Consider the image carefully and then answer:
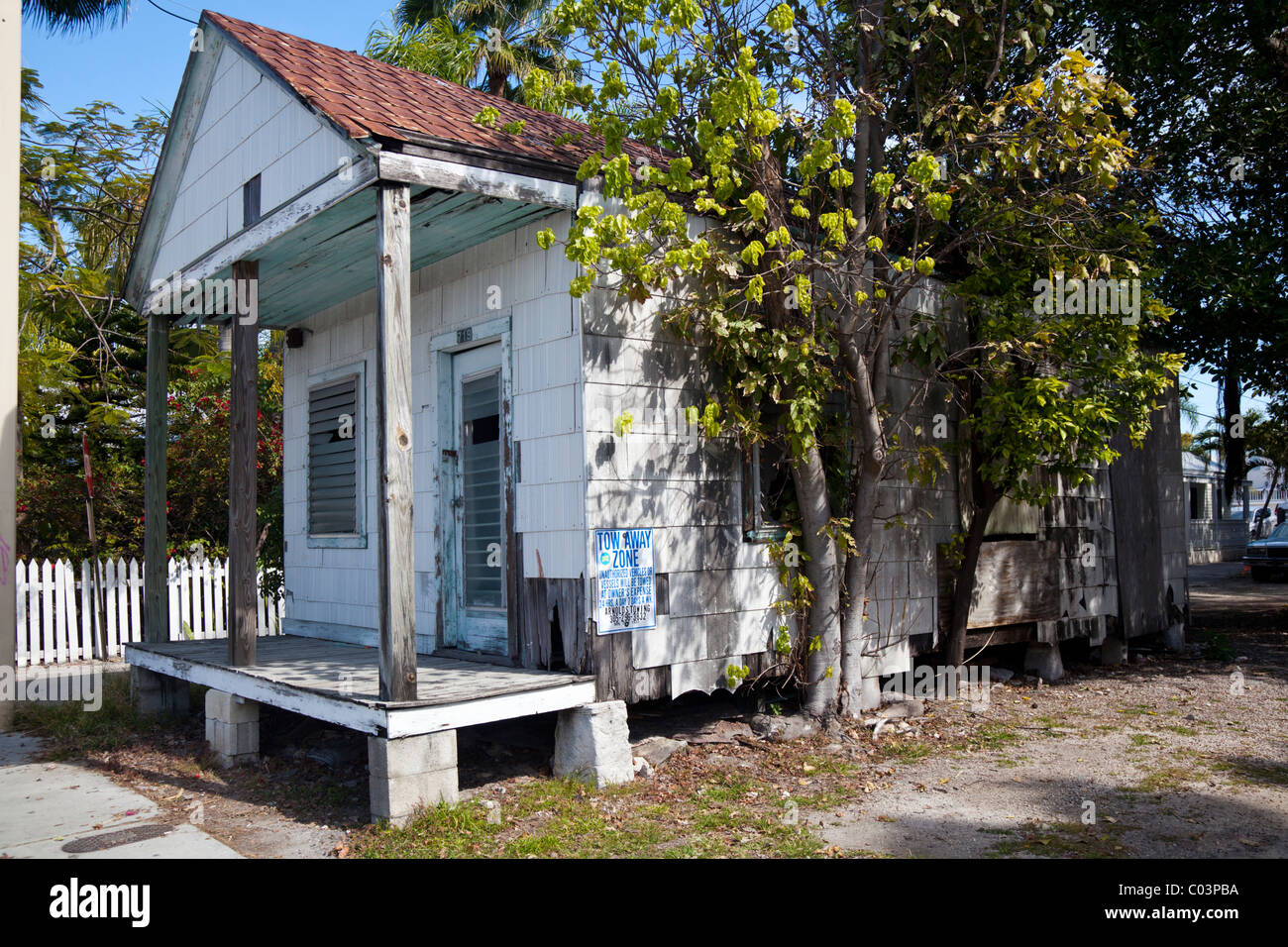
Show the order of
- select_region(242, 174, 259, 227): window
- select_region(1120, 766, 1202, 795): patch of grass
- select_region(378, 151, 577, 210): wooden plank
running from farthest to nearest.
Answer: select_region(242, 174, 259, 227): window → select_region(1120, 766, 1202, 795): patch of grass → select_region(378, 151, 577, 210): wooden plank

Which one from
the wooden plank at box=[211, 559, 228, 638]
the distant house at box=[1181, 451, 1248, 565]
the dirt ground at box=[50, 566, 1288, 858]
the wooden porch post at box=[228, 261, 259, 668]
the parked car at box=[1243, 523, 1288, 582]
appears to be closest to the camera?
the dirt ground at box=[50, 566, 1288, 858]

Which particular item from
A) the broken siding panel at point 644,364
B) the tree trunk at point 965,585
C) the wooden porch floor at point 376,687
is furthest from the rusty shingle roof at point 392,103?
the tree trunk at point 965,585

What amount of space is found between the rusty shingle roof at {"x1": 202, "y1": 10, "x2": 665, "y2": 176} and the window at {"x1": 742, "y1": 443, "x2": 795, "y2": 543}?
261 centimetres

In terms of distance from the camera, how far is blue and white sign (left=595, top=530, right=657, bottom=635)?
6.34m

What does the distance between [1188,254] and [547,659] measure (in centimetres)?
891

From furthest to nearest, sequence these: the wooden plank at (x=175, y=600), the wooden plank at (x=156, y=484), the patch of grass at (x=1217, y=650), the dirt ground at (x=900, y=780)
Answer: the wooden plank at (x=175, y=600) < the patch of grass at (x=1217, y=650) < the wooden plank at (x=156, y=484) < the dirt ground at (x=900, y=780)

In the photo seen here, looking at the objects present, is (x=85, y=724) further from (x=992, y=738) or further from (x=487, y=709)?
(x=992, y=738)

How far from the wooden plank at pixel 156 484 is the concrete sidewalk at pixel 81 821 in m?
1.81

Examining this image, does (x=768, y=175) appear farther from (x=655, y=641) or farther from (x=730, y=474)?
(x=655, y=641)

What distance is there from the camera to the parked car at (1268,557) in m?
22.9

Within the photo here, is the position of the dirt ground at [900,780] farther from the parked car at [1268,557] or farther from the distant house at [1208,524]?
the distant house at [1208,524]

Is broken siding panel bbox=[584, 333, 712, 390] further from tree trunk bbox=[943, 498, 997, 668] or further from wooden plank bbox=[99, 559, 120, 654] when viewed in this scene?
wooden plank bbox=[99, 559, 120, 654]

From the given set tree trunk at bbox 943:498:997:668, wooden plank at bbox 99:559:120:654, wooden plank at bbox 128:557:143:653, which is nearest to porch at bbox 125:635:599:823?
tree trunk at bbox 943:498:997:668
